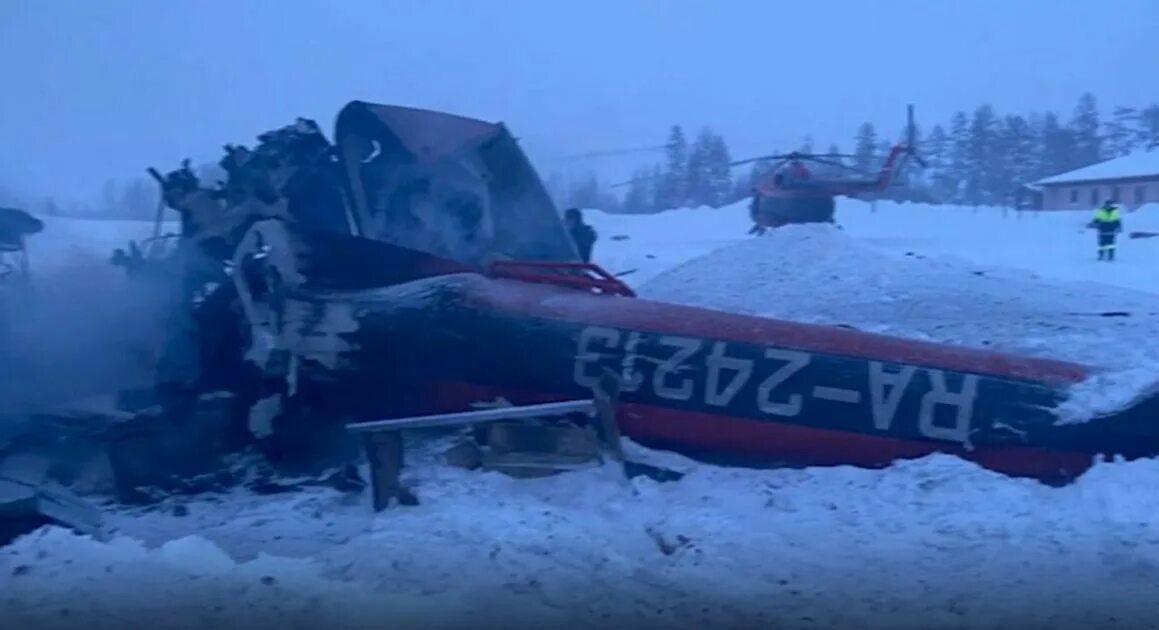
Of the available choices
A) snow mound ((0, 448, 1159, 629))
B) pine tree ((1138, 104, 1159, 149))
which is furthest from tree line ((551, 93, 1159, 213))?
snow mound ((0, 448, 1159, 629))

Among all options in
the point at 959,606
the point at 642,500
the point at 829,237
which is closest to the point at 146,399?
the point at 642,500

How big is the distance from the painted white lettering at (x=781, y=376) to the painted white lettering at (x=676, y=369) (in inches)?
6.4

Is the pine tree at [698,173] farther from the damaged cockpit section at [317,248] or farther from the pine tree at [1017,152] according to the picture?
the pine tree at [1017,152]

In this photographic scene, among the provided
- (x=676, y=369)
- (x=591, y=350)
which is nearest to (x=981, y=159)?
(x=676, y=369)

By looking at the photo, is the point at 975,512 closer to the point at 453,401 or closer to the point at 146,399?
the point at 453,401

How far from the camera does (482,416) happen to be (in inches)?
126

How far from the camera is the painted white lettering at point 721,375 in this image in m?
3.19

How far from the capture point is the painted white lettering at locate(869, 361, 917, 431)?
3.16 meters

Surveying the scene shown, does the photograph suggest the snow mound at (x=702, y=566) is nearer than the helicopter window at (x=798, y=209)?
Yes

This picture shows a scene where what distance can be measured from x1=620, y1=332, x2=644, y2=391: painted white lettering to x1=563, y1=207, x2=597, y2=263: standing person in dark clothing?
11.0 inches

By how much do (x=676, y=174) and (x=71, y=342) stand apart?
1.51m

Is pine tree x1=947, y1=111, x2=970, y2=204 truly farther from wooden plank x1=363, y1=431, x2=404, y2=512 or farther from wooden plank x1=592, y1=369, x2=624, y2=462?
wooden plank x1=363, y1=431, x2=404, y2=512

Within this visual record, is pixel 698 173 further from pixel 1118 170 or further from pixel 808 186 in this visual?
pixel 1118 170

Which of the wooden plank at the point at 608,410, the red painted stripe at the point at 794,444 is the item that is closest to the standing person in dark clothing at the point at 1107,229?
the red painted stripe at the point at 794,444
